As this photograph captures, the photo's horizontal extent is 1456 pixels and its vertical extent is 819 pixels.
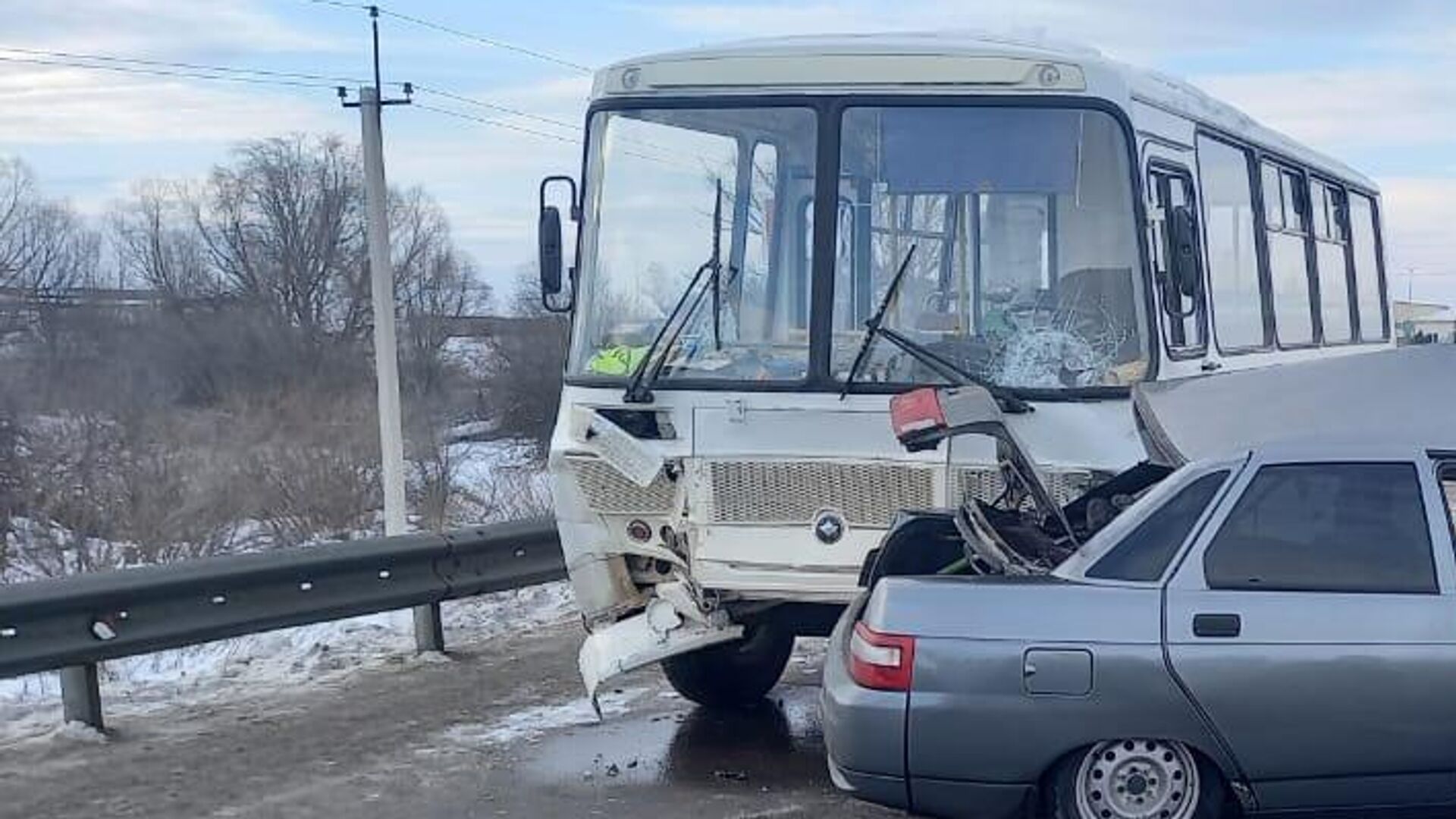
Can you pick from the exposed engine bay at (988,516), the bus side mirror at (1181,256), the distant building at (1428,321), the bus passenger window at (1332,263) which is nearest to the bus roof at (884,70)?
the bus side mirror at (1181,256)

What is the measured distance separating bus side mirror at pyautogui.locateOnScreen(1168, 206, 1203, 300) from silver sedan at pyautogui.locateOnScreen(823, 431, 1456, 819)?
1.96m

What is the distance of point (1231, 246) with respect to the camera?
915 cm

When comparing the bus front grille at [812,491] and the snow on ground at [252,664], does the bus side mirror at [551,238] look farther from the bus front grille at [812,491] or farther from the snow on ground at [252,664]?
the snow on ground at [252,664]

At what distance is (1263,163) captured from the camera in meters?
10.0

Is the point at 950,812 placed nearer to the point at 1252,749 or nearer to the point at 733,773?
the point at 1252,749

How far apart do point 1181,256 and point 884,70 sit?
4.81 feet

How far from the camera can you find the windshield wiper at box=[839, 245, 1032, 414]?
746cm

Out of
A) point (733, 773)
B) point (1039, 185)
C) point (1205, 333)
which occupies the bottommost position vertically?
point (733, 773)

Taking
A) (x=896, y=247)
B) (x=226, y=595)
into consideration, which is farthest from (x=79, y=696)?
(x=896, y=247)

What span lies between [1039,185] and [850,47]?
3.29 ft

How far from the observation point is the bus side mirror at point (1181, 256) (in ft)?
25.2

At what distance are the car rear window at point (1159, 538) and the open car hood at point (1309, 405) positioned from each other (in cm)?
17

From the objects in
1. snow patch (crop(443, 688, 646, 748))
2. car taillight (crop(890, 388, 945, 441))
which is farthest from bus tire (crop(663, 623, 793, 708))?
car taillight (crop(890, 388, 945, 441))

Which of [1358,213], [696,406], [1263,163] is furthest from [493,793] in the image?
[1358,213]
